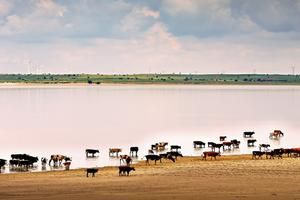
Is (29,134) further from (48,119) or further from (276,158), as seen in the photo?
(276,158)

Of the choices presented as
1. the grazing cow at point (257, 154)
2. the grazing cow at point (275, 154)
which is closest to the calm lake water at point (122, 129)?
the grazing cow at point (257, 154)

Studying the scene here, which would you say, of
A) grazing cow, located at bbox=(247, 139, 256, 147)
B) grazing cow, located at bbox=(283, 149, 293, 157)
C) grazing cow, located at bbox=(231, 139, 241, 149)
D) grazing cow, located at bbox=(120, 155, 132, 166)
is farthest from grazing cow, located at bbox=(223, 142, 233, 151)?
grazing cow, located at bbox=(120, 155, 132, 166)

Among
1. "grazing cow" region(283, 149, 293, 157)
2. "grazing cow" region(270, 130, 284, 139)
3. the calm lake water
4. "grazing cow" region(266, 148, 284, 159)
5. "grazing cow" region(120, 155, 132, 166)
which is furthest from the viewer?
"grazing cow" region(270, 130, 284, 139)

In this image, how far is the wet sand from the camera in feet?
75.7

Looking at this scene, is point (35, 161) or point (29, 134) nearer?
point (35, 161)

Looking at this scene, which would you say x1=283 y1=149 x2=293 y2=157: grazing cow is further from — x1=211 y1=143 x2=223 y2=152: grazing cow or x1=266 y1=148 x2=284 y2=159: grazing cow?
x1=211 y1=143 x2=223 y2=152: grazing cow

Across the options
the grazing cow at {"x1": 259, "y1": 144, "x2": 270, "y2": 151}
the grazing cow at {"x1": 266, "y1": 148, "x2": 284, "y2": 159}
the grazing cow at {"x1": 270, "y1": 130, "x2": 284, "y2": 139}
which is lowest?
the grazing cow at {"x1": 266, "y1": 148, "x2": 284, "y2": 159}

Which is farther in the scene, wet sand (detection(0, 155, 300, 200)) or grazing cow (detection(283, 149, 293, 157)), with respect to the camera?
grazing cow (detection(283, 149, 293, 157))

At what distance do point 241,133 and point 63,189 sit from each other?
3394cm

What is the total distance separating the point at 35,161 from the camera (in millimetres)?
36500

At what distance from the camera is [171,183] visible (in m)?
26.4

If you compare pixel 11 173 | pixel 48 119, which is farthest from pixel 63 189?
pixel 48 119

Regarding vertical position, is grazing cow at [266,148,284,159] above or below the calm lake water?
below

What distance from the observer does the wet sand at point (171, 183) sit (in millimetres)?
23075
